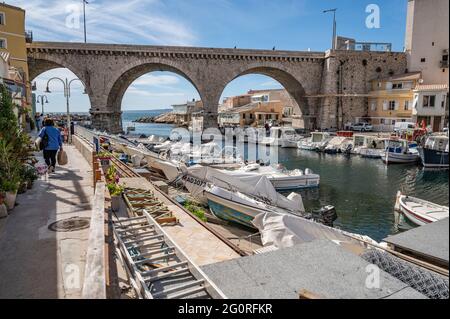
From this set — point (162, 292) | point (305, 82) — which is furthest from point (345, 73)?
point (162, 292)

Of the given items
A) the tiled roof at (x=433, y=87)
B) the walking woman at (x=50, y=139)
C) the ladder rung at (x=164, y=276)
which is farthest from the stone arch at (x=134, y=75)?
the ladder rung at (x=164, y=276)

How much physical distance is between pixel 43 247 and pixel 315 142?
37.6m

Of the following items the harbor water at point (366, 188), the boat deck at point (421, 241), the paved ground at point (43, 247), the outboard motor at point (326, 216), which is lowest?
the harbor water at point (366, 188)

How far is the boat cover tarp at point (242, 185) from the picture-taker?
14.0 metres

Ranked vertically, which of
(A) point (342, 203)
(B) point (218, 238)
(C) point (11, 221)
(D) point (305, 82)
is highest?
(D) point (305, 82)

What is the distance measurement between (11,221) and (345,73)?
47.4m

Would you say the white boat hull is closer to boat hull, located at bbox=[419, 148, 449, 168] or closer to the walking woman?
the walking woman

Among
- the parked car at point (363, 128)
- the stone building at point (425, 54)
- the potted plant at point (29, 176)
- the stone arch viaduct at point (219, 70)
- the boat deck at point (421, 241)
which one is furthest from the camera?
the parked car at point (363, 128)

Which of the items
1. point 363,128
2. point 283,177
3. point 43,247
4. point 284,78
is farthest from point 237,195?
point 284,78

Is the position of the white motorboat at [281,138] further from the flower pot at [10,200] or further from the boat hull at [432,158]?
the flower pot at [10,200]

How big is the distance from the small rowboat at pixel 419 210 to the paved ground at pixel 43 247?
12417 mm

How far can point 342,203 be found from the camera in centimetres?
1806

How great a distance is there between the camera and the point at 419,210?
1378 centimetres
